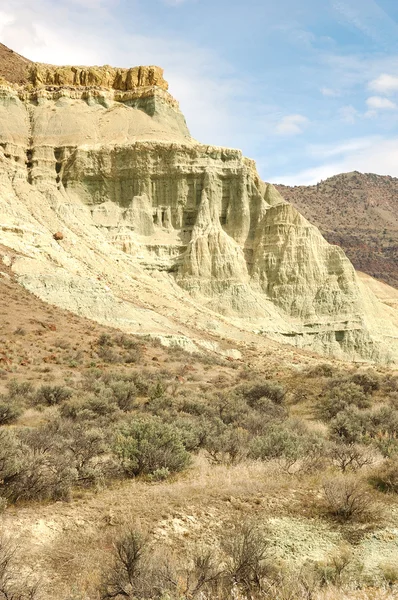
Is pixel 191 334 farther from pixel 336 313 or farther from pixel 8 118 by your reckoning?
pixel 8 118

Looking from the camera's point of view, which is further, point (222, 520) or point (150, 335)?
point (150, 335)

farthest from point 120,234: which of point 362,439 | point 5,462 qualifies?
point 5,462

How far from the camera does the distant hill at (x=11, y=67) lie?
75.2 m

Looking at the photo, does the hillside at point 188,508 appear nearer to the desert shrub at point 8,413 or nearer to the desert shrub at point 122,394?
the desert shrub at point 8,413

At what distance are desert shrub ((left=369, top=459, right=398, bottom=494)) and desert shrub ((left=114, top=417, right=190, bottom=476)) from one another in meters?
3.21

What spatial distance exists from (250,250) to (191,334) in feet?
64.3

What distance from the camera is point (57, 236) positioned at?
43.3 metres

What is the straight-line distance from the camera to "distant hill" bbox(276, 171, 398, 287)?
140m

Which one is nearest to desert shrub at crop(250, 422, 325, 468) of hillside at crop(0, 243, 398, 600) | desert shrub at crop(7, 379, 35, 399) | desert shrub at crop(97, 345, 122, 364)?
hillside at crop(0, 243, 398, 600)

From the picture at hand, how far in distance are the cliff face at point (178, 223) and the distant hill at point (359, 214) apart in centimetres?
8476

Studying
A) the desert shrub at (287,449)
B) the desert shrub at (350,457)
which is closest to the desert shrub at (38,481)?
the desert shrub at (287,449)

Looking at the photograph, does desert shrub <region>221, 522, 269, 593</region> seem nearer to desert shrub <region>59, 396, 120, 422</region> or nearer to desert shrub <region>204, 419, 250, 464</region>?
desert shrub <region>204, 419, 250, 464</region>

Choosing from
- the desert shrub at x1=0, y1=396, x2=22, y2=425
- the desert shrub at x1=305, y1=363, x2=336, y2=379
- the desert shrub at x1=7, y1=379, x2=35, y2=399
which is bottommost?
the desert shrub at x1=305, y1=363, x2=336, y2=379

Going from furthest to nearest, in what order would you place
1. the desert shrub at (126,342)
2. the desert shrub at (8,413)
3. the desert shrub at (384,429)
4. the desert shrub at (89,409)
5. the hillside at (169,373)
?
the desert shrub at (126,342) → the desert shrub at (89,409) → the desert shrub at (8,413) → the desert shrub at (384,429) → the hillside at (169,373)
